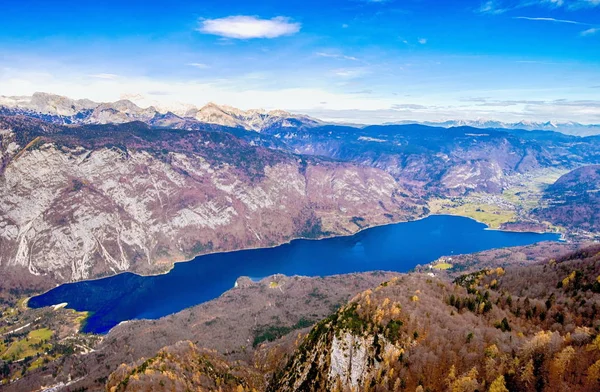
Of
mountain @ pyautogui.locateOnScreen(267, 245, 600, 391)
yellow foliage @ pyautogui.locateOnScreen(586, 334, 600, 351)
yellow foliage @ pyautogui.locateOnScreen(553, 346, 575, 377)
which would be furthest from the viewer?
mountain @ pyautogui.locateOnScreen(267, 245, 600, 391)

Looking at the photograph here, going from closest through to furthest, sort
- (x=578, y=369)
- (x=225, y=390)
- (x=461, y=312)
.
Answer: (x=578, y=369) < (x=461, y=312) < (x=225, y=390)

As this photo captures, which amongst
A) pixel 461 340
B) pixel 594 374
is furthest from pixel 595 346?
pixel 461 340

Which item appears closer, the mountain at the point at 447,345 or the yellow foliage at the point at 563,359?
the yellow foliage at the point at 563,359

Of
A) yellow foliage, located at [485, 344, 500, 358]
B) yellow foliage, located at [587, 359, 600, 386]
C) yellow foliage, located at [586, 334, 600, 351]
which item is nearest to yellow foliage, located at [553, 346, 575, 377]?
yellow foliage, located at [586, 334, 600, 351]

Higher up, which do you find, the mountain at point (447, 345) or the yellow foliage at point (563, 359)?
the yellow foliage at point (563, 359)

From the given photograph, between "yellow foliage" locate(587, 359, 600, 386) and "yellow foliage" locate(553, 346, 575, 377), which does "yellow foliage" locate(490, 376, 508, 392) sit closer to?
"yellow foliage" locate(553, 346, 575, 377)

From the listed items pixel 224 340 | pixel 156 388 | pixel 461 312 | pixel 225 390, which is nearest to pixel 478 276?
pixel 461 312

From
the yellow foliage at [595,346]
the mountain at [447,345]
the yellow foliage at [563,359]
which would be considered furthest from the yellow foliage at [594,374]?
the yellow foliage at [595,346]

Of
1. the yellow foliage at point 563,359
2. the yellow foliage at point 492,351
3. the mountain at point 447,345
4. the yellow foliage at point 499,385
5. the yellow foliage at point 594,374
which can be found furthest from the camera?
the yellow foliage at point 492,351

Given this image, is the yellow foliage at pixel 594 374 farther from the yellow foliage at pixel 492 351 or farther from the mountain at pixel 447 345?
the yellow foliage at pixel 492 351

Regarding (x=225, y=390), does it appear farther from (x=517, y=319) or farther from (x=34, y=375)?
(x=34, y=375)

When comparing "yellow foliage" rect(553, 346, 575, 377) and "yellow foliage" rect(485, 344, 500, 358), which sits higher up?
"yellow foliage" rect(553, 346, 575, 377)
